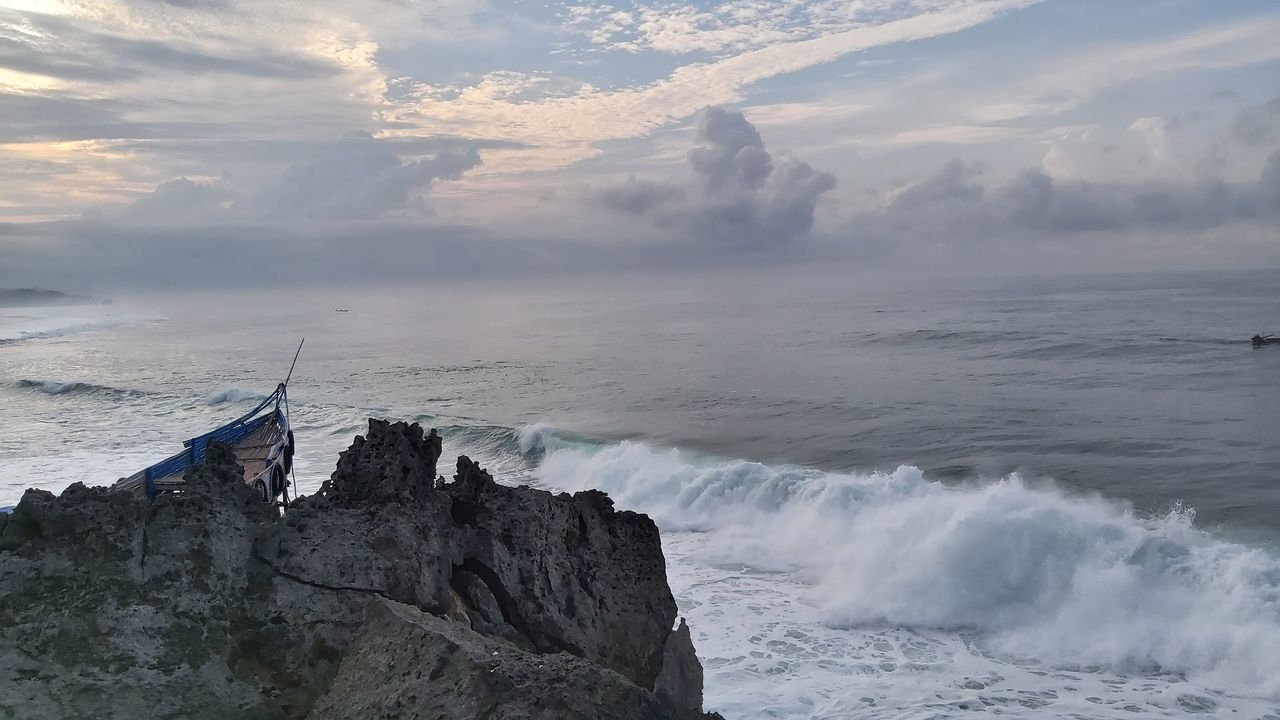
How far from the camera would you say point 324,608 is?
19.8ft

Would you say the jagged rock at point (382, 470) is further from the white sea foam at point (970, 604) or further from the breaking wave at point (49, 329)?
the breaking wave at point (49, 329)

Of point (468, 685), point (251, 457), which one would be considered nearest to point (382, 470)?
point (468, 685)

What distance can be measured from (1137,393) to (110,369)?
2118 inches

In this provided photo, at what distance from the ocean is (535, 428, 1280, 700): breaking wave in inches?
1.9

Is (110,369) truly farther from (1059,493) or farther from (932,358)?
(1059,493)

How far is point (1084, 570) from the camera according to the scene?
1509 centimetres

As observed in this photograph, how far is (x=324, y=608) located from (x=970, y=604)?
1172 centimetres

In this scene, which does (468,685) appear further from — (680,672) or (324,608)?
(680,672)

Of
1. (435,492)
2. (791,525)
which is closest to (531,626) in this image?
(435,492)

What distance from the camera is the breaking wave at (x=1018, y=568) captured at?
1293 centimetres

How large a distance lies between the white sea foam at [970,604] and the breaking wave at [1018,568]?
0.11 feet

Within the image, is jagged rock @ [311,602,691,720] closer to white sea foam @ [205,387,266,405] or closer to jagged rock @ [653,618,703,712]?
jagged rock @ [653,618,703,712]

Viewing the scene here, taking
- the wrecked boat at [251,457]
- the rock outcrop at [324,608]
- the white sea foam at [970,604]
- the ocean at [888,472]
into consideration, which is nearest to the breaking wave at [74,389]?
the ocean at [888,472]

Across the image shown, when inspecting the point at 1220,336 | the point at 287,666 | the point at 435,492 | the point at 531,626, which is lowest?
the point at 1220,336
